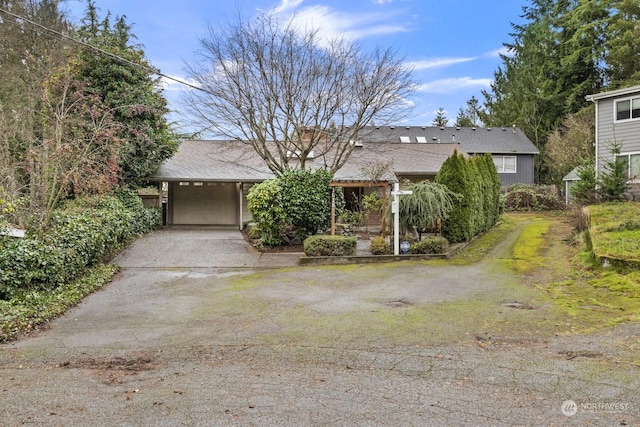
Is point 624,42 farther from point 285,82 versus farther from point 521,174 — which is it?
point 285,82

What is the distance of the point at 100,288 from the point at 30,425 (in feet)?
22.2

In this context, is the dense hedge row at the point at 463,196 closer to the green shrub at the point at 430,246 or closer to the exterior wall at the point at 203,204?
the green shrub at the point at 430,246

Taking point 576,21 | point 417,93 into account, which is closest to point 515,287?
point 417,93

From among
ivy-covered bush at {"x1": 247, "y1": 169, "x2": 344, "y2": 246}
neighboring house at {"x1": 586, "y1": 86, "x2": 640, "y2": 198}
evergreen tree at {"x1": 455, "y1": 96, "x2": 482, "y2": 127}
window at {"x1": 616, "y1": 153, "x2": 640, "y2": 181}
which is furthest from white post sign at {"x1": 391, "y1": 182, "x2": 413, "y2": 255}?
evergreen tree at {"x1": 455, "y1": 96, "x2": 482, "y2": 127}

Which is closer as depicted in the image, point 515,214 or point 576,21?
point 515,214

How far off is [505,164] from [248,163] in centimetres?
2016

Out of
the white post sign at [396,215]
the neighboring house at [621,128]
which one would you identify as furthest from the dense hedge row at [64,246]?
the neighboring house at [621,128]

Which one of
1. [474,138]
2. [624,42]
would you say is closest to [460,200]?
[474,138]

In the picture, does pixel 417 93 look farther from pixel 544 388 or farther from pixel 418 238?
pixel 544 388

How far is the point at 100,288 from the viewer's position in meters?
9.80

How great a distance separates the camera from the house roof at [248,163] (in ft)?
65.2

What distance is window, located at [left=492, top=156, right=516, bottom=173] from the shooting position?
108 feet

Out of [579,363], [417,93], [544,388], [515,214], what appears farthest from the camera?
[515,214]

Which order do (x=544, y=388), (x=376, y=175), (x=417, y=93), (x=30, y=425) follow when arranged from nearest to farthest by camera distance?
1. (x=30, y=425)
2. (x=544, y=388)
3. (x=376, y=175)
4. (x=417, y=93)
